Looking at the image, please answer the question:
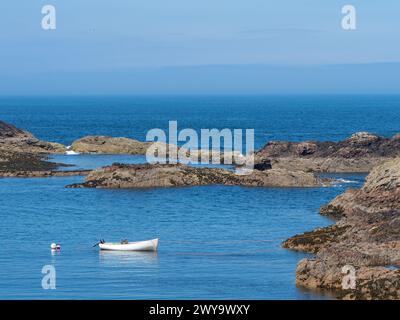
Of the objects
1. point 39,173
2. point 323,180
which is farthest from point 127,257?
point 39,173

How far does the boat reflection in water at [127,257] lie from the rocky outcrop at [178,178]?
115 feet

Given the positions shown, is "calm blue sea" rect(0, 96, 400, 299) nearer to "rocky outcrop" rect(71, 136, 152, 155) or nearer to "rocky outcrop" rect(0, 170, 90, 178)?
"rocky outcrop" rect(0, 170, 90, 178)

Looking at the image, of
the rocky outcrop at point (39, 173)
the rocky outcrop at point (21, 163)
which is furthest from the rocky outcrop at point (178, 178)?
the rocky outcrop at point (21, 163)

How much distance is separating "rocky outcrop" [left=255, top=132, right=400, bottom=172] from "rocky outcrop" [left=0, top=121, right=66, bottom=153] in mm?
28590

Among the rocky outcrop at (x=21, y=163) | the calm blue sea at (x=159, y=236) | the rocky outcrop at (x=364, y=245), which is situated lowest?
the calm blue sea at (x=159, y=236)

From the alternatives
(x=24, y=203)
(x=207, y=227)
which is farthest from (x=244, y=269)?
(x=24, y=203)

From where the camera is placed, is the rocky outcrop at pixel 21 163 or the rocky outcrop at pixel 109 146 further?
the rocky outcrop at pixel 109 146

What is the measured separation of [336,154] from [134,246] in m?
56.1

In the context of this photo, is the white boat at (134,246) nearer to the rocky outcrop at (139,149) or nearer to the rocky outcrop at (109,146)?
the rocky outcrop at (139,149)

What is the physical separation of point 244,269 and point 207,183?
43.1 meters

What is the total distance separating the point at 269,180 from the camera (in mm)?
99125

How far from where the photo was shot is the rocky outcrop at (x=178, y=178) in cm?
9834

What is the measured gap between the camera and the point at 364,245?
54844 mm

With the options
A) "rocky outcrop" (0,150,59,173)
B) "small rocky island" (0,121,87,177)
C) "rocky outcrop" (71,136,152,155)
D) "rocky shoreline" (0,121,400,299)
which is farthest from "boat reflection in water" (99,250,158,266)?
"rocky outcrop" (71,136,152,155)
